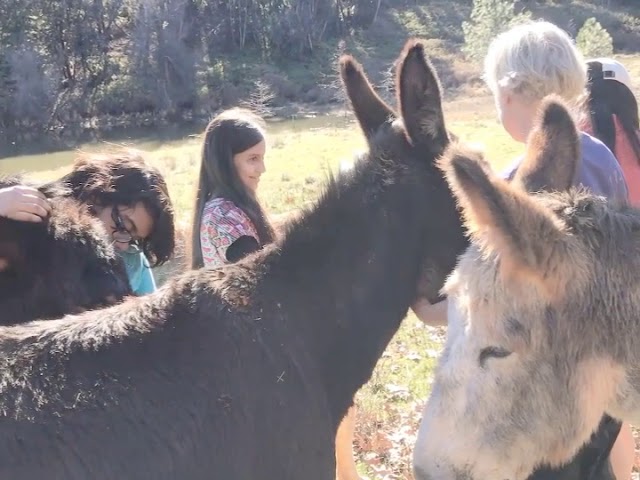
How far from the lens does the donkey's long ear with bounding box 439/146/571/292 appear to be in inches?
73.0

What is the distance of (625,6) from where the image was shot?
77.9 metres

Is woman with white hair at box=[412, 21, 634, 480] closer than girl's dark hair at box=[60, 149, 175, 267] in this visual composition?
Yes

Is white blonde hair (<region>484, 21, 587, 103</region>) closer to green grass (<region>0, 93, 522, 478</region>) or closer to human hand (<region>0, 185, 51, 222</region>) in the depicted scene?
green grass (<region>0, 93, 522, 478</region>)

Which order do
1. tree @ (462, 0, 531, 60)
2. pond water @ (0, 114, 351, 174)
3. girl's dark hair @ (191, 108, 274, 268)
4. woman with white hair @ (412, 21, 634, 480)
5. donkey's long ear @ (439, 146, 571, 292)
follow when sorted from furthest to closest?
tree @ (462, 0, 531, 60) < pond water @ (0, 114, 351, 174) < girl's dark hair @ (191, 108, 274, 268) < woman with white hair @ (412, 21, 634, 480) < donkey's long ear @ (439, 146, 571, 292)

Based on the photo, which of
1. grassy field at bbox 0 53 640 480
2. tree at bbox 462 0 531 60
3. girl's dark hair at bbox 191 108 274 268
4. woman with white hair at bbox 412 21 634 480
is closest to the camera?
woman with white hair at bbox 412 21 634 480

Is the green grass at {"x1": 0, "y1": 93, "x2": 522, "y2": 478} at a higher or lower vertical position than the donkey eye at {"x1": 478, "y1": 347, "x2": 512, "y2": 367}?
lower

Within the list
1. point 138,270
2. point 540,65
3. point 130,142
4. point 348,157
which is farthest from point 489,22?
point 138,270

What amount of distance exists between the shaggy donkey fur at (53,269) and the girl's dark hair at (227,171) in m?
0.80

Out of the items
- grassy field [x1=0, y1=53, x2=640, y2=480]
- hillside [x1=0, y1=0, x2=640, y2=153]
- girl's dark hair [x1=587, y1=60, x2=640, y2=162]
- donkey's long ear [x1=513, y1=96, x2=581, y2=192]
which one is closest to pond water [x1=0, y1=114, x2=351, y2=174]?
grassy field [x1=0, y1=53, x2=640, y2=480]

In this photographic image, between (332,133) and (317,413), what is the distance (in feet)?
91.7

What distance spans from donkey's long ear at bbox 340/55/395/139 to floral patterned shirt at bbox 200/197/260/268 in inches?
33.4

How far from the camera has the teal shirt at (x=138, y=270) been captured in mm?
3734

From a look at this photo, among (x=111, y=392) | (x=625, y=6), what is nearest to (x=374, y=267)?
(x=111, y=392)

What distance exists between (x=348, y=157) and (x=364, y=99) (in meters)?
1.01
